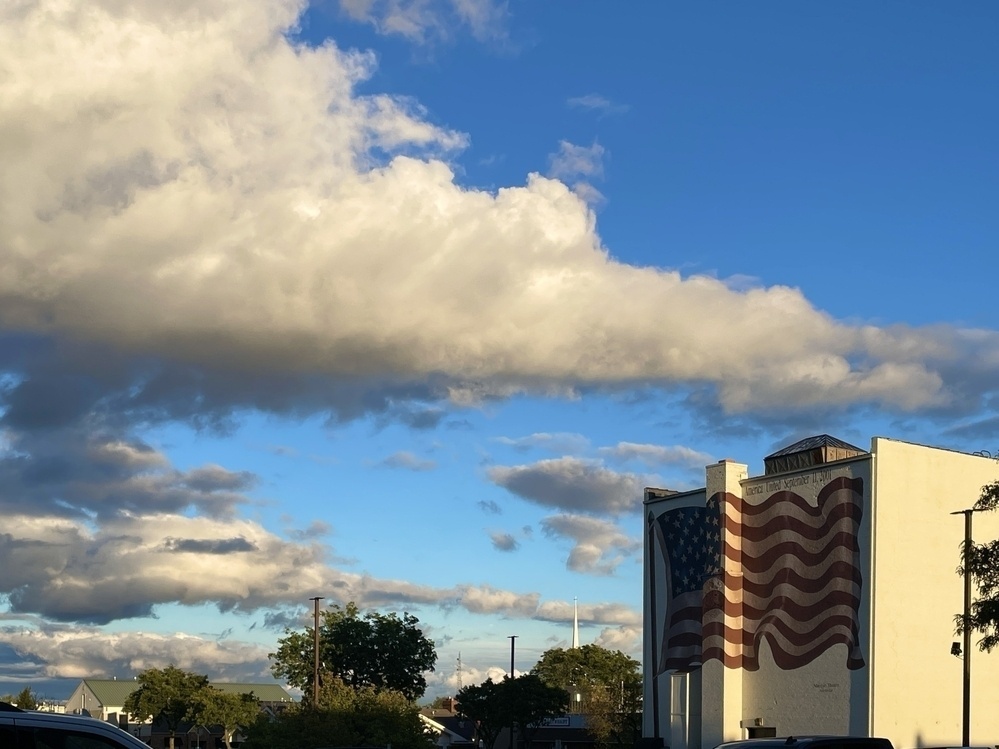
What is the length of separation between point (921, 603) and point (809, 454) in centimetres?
915

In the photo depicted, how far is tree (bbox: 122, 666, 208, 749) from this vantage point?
121 m

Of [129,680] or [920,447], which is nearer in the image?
[920,447]

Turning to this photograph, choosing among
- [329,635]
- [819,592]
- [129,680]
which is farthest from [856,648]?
[129,680]

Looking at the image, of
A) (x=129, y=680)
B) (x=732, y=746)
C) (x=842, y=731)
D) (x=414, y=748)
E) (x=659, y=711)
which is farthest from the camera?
Result: (x=129, y=680)

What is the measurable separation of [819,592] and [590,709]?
47503 millimetres

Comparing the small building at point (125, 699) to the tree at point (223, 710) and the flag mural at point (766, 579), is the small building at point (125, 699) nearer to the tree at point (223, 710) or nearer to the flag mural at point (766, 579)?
the tree at point (223, 710)

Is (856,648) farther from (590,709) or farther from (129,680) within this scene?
(129,680)

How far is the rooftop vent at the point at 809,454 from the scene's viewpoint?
6556 centimetres

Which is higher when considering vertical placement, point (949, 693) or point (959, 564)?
point (959, 564)

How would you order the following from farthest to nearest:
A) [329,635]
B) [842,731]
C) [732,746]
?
[329,635], [842,731], [732,746]

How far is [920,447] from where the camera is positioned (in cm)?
6347

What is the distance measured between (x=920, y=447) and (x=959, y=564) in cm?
605

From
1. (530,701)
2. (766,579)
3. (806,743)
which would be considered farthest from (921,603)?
(530,701)

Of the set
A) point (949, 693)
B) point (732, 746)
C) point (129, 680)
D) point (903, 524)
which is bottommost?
point (129, 680)
